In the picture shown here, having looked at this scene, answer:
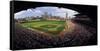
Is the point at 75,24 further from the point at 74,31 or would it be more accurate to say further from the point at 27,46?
the point at 27,46

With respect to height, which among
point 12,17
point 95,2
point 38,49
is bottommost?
point 38,49

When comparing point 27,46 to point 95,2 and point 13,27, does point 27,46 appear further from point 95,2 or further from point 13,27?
point 95,2

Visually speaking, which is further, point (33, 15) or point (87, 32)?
point (87, 32)

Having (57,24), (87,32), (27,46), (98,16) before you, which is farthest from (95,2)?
(27,46)

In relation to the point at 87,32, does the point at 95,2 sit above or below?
above
